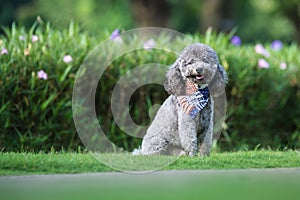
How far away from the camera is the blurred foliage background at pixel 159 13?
16597 millimetres

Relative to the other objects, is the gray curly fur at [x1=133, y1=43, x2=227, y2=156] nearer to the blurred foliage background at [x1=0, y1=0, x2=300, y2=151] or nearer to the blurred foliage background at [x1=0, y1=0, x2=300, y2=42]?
the blurred foliage background at [x1=0, y1=0, x2=300, y2=151]

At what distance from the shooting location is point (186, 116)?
5660mm

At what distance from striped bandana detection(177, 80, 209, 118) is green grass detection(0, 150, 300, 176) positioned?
1.45 ft

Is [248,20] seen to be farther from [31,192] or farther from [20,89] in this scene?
[31,192]

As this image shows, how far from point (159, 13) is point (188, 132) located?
1123 centimetres

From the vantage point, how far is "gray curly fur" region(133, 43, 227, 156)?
5.60m

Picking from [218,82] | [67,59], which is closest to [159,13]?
[67,59]

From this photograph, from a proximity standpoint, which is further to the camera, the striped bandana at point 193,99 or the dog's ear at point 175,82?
the dog's ear at point 175,82

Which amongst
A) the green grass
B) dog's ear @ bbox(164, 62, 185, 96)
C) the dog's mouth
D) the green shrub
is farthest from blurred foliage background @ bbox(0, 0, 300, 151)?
the dog's mouth

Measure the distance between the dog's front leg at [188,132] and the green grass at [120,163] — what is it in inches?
4.1

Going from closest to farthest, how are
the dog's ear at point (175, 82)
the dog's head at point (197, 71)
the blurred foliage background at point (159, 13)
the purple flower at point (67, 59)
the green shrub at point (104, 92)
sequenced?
the dog's head at point (197, 71)
the dog's ear at point (175, 82)
the green shrub at point (104, 92)
the purple flower at point (67, 59)
the blurred foliage background at point (159, 13)

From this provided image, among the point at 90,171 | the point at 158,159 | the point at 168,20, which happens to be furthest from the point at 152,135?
the point at 168,20

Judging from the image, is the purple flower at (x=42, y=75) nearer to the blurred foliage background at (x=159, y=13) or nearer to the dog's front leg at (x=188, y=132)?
the dog's front leg at (x=188, y=132)

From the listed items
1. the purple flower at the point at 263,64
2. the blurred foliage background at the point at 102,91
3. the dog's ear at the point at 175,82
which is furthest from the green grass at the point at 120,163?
the purple flower at the point at 263,64
